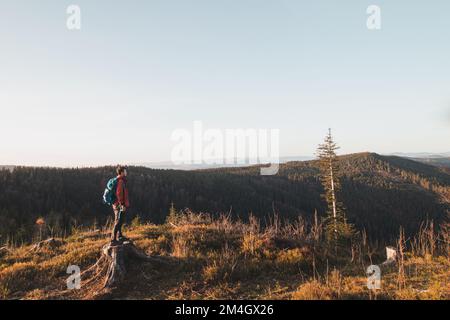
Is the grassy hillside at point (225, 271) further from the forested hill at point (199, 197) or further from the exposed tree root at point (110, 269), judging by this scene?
the forested hill at point (199, 197)

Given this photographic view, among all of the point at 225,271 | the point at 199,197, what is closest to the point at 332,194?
the point at 225,271

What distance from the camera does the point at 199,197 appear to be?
4267 inches

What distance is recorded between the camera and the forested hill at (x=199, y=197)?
7221 cm

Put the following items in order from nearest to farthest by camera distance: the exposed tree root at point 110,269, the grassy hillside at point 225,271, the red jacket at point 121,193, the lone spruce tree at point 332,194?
the grassy hillside at point 225,271, the exposed tree root at point 110,269, the red jacket at point 121,193, the lone spruce tree at point 332,194

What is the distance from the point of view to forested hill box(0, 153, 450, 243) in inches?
2843

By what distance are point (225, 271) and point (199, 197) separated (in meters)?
100

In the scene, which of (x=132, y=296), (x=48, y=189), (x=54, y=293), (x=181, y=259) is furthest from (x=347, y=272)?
(x=48, y=189)

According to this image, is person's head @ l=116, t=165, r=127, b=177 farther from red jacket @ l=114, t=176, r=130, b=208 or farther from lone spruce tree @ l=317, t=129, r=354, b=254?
lone spruce tree @ l=317, t=129, r=354, b=254

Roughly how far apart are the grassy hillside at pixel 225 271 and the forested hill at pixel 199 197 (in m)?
26.0

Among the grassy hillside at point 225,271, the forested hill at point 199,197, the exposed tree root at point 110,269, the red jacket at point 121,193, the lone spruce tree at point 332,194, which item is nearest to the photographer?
the grassy hillside at point 225,271

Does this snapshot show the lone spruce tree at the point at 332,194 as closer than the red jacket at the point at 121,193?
No

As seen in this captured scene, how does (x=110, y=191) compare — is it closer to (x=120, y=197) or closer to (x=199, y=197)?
(x=120, y=197)

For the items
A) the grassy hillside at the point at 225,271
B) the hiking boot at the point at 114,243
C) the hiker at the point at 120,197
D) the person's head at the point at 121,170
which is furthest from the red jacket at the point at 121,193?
the grassy hillside at the point at 225,271
